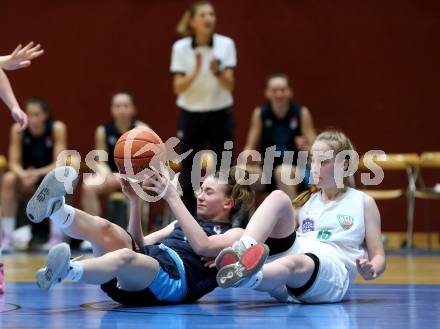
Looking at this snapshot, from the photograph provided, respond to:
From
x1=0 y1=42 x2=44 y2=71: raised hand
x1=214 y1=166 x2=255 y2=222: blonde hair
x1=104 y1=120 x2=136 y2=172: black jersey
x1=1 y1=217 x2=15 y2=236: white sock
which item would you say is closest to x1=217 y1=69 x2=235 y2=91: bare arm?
x1=104 y1=120 x2=136 y2=172: black jersey

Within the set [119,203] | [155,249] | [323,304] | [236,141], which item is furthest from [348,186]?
[236,141]

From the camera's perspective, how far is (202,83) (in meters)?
8.16

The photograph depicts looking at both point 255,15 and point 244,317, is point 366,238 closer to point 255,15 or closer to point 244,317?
point 244,317

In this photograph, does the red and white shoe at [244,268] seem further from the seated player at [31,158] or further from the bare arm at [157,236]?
the seated player at [31,158]

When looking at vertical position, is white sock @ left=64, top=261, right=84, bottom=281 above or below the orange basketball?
below

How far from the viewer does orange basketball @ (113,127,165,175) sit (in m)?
3.98

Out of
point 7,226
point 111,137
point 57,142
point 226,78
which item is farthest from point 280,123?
point 7,226

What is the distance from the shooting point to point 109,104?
1011cm

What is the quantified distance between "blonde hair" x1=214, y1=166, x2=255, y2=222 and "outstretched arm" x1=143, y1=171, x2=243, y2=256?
33cm

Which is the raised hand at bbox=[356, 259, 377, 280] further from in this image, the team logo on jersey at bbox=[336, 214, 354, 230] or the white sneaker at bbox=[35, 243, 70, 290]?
the white sneaker at bbox=[35, 243, 70, 290]

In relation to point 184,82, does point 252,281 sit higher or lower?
lower

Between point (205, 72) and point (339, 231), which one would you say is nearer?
point (339, 231)

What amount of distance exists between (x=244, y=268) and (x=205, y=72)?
4.76 meters

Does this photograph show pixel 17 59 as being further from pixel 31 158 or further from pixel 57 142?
pixel 31 158
